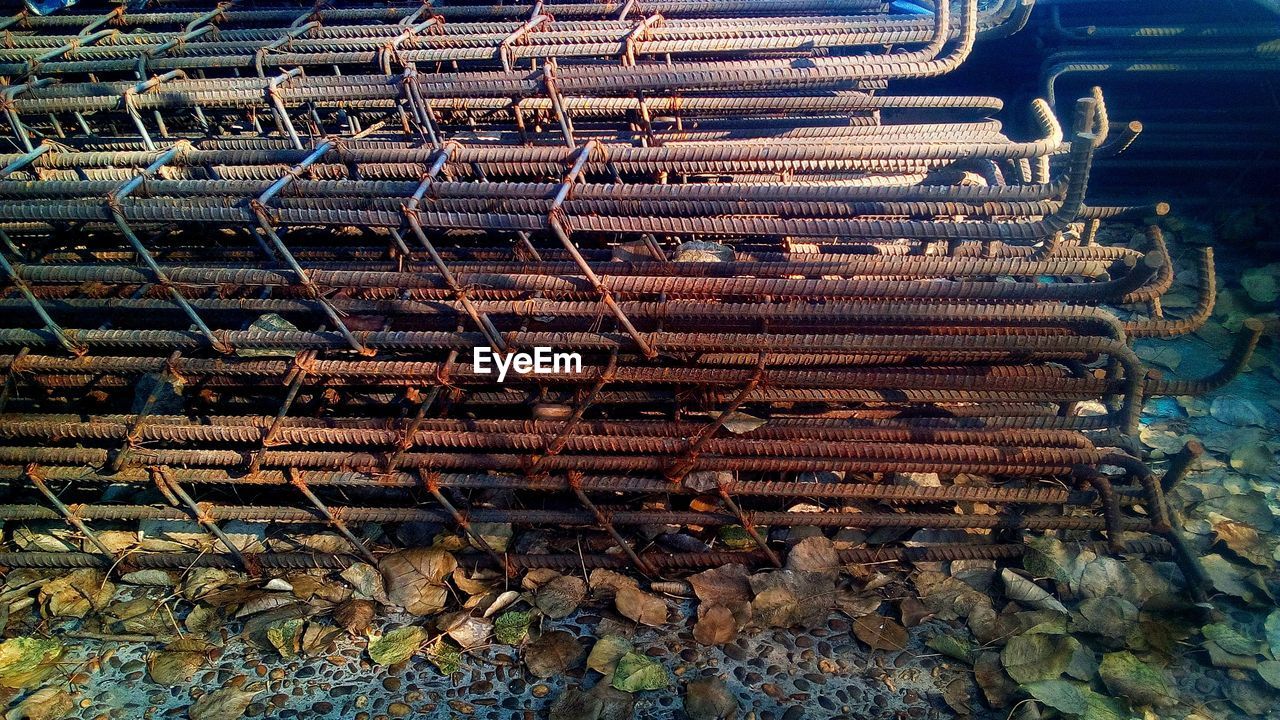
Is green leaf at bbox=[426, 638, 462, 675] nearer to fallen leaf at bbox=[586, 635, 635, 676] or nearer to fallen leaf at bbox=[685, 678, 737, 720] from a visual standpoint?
fallen leaf at bbox=[586, 635, 635, 676]

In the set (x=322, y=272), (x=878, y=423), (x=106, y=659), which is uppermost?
(x=322, y=272)

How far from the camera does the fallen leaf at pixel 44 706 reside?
3254mm

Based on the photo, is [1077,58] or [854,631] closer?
[854,631]

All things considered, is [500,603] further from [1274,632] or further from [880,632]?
[1274,632]

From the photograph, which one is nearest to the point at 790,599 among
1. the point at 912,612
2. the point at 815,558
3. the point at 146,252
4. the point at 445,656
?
the point at 815,558

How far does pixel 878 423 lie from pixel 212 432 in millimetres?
3327

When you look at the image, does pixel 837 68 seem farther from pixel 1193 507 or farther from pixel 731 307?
pixel 1193 507

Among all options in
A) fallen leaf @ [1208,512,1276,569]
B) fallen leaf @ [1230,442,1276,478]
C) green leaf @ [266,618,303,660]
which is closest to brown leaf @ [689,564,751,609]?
green leaf @ [266,618,303,660]

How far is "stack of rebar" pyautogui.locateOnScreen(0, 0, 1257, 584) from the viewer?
10.3 feet

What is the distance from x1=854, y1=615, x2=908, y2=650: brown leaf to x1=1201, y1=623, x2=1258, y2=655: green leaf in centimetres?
142

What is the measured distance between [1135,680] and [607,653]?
2379mm

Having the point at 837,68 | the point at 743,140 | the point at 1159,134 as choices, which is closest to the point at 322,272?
the point at 743,140

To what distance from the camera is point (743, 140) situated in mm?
4445

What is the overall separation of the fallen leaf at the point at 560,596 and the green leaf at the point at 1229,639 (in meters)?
3.01
